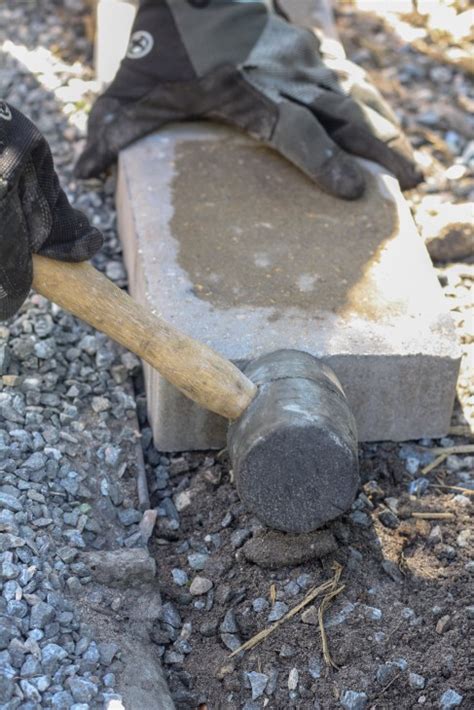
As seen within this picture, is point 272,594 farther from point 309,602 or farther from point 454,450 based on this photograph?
point 454,450

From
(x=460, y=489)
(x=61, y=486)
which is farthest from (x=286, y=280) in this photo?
(x=61, y=486)

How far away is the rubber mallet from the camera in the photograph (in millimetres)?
3043

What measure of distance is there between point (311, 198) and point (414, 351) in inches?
37.7

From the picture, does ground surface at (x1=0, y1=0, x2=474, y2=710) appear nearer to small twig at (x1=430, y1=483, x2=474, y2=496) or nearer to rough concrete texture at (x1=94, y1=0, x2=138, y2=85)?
small twig at (x1=430, y1=483, x2=474, y2=496)

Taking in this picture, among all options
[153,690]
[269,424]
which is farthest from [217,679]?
[269,424]

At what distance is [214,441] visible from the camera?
12.0 ft

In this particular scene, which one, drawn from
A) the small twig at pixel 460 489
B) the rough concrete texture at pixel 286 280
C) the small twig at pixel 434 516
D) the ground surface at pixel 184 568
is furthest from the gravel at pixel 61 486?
the small twig at pixel 460 489

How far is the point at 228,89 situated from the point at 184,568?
6.92ft

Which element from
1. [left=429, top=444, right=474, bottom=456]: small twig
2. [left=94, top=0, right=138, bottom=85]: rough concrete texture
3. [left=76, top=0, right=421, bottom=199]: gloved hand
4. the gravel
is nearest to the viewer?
the gravel

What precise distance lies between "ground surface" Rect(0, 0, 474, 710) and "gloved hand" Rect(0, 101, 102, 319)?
674mm

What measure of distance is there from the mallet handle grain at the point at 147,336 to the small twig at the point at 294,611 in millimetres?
541

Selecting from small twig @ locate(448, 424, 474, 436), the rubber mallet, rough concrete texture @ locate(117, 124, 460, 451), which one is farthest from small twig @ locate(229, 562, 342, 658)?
small twig @ locate(448, 424, 474, 436)

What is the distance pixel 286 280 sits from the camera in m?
3.82

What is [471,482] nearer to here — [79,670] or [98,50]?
[79,670]
